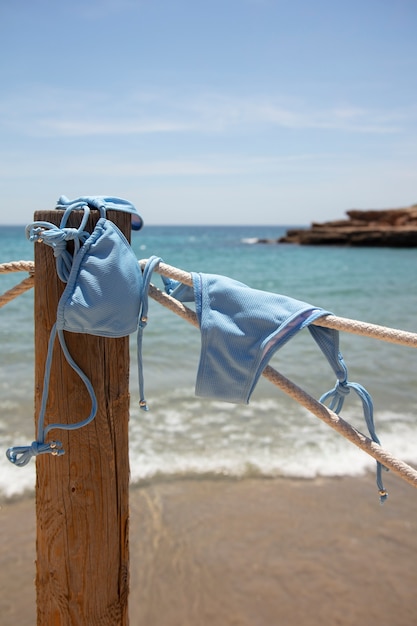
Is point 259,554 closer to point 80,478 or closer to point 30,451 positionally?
point 80,478

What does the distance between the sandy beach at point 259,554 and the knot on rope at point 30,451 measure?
58.7 inches

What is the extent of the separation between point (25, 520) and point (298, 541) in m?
1.43

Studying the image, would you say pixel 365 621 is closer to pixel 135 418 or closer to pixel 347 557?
pixel 347 557

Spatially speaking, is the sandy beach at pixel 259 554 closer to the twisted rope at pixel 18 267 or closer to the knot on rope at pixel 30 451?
the knot on rope at pixel 30 451

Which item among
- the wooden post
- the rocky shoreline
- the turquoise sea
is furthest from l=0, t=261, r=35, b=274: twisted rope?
the rocky shoreline

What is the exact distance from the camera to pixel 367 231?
3158 cm

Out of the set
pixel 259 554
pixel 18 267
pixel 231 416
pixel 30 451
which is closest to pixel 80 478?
pixel 30 451

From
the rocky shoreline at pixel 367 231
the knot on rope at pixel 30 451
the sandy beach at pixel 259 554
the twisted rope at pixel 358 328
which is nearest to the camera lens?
the knot on rope at pixel 30 451

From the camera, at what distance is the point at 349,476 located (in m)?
3.44

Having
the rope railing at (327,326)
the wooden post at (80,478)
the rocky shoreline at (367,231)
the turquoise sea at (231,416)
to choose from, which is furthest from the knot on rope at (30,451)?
the rocky shoreline at (367,231)

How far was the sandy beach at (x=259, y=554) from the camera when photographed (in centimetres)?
236

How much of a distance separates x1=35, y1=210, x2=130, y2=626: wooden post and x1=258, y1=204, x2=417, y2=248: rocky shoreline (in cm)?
3068

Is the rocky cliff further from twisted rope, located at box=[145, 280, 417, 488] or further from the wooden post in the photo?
the wooden post

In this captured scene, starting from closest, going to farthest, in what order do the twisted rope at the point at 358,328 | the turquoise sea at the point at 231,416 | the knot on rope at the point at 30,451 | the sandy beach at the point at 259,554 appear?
the knot on rope at the point at 30,451 < the twisted rope at the point at 358,328 < the sandy beach at the point at 259,554 < the turquoise sea at the point at 231,416
